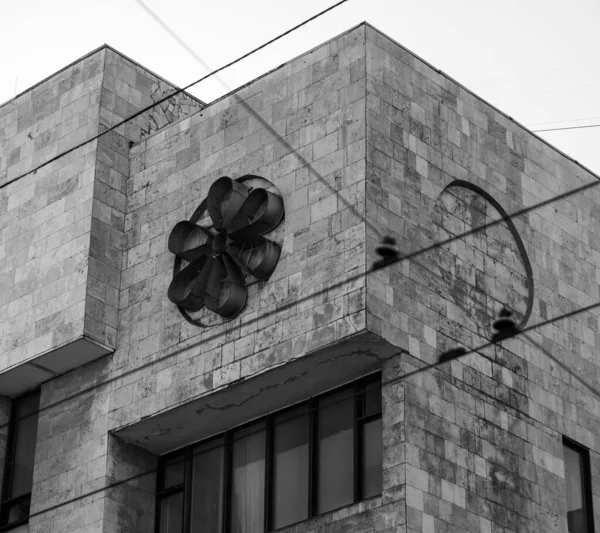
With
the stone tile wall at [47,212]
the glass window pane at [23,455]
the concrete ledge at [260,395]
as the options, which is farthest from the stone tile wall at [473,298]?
the glass window pane at [23,455]

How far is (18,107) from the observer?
43.7 metres

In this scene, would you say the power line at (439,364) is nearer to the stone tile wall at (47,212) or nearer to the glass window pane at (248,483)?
the glass window pane at (248,483)

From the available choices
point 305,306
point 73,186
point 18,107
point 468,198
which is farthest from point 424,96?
point 18,107

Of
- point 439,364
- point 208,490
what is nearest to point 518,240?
point 439,364

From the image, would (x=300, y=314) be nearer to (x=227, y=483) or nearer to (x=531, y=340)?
(x=227, y=483)

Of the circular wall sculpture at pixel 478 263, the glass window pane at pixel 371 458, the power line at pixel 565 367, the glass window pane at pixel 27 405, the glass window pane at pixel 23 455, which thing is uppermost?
the circular wall sculpture at pixel 478 263

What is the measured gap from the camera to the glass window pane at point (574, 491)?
36.9m

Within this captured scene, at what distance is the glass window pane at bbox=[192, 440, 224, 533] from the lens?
1462 inches

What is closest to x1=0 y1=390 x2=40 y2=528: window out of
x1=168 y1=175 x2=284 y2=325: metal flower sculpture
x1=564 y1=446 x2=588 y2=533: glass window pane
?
x1=168 y1=175 x2=284 y2=325: metal flower sculpture

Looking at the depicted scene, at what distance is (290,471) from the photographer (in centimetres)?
3591

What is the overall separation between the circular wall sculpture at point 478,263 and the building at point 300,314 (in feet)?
0.23

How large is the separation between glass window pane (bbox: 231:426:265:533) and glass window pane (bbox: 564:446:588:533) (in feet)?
21.9

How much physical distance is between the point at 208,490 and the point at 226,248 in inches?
211

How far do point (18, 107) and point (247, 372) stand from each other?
39.6ft
